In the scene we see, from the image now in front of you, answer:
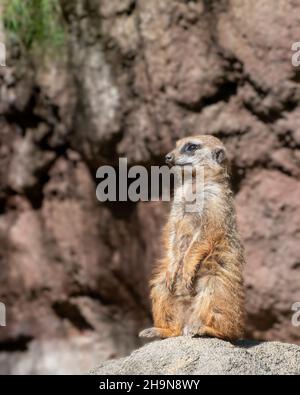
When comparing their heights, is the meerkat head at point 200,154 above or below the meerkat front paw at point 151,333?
above


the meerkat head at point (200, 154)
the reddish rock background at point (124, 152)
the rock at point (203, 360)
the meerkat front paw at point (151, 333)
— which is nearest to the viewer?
the rock at point (203, 360)

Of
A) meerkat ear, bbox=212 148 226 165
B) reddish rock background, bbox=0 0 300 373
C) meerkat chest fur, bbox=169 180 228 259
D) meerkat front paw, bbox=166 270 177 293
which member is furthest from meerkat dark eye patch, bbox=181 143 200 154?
reddish rock background, bbox=0 0 300 373

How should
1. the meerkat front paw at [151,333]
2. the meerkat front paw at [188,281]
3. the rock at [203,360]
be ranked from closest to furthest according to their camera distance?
the rock at [203,360]
the meerkat front paw at [188,281]
the meerkat front paw at [151,333]

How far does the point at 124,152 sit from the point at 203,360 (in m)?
2.99

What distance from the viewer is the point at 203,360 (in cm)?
459

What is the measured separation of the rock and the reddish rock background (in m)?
1.84

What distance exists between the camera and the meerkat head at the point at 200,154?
5461 millimetres

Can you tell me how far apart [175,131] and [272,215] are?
101cm

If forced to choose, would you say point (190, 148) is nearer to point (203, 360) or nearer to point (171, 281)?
point (171, 281)

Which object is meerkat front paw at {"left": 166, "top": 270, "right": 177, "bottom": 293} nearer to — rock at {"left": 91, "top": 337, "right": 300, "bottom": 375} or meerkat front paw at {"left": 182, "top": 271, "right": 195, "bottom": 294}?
meerkat front paw at {"left": 182, "top": 271, "right": 195, "bottom": 294}

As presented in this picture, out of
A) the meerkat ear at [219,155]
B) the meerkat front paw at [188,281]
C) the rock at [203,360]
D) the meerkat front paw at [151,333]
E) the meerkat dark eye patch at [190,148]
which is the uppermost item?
the meerkat dark eye patch at [190,148]

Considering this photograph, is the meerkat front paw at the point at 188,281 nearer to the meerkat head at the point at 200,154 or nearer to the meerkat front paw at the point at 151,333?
the meerkat front paw at the point at 151,333

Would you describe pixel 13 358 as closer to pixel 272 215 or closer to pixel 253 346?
pixel 272 215

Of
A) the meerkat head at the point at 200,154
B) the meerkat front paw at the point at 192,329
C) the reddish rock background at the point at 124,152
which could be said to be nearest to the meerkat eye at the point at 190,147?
the meerkat head at the point at 200,154
